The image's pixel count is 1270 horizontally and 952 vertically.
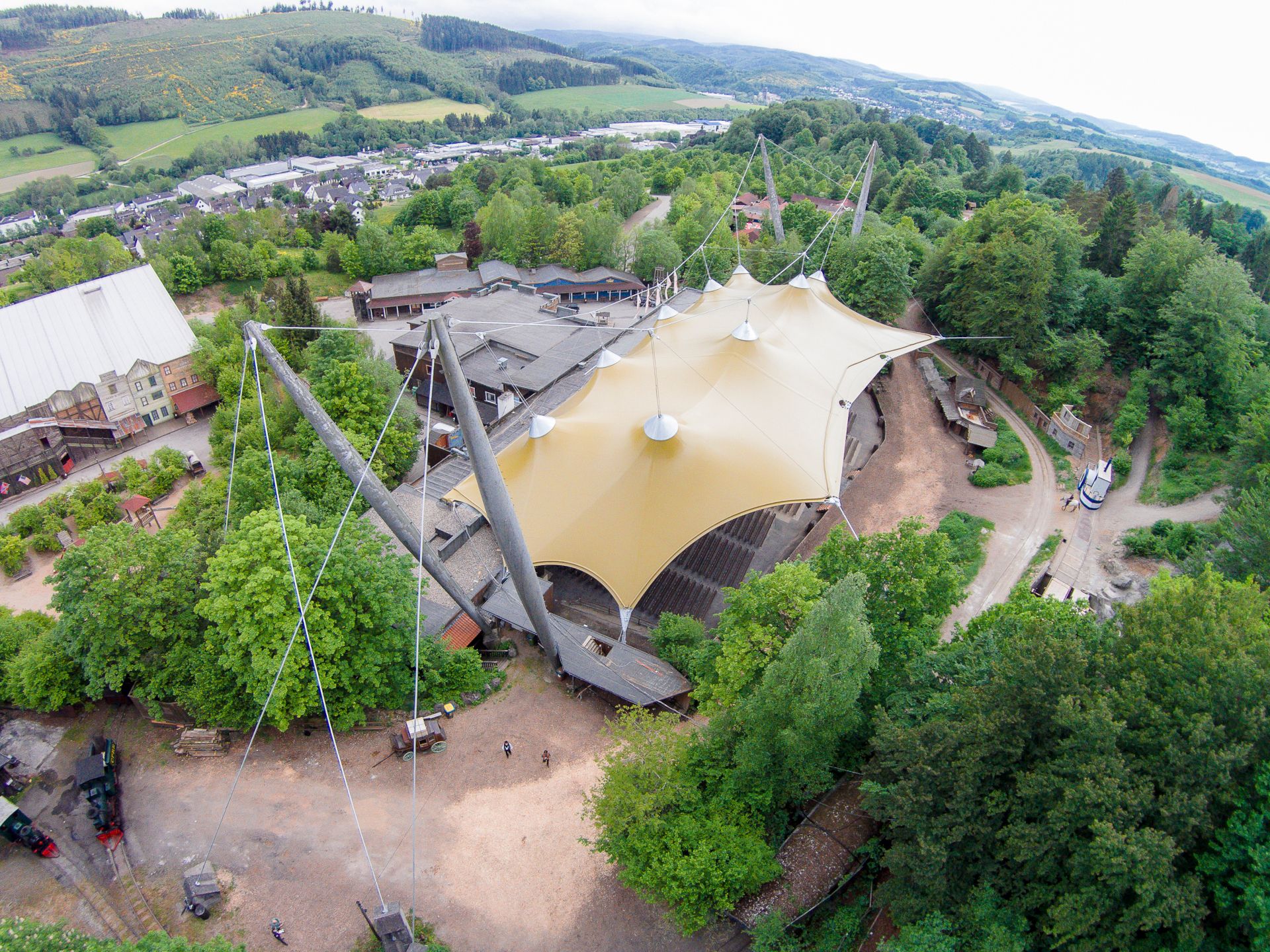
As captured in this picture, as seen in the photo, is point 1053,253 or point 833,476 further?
point 1053,253

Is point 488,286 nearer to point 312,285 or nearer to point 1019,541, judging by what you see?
point 312,285

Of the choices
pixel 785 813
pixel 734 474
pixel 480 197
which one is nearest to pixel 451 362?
pixel 734 474

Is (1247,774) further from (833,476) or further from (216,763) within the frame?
(216,763)

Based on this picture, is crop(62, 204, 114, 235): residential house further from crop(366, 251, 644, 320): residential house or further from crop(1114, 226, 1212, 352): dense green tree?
crop(1114, 226, 1212, 352): dense green tree

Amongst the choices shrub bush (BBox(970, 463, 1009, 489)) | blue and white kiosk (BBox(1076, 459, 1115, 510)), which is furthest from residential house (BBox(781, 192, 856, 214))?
blue and white kiosk (BBox(1076, 459, 1115, 510))

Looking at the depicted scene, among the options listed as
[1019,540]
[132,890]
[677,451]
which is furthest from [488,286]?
[132,890]

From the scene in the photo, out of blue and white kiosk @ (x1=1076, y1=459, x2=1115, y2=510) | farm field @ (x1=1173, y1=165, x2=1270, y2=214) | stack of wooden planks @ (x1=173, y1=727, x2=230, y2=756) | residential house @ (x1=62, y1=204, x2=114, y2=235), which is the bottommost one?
residential house @ (x1=62, y1=204, x2=114, y2=235)
